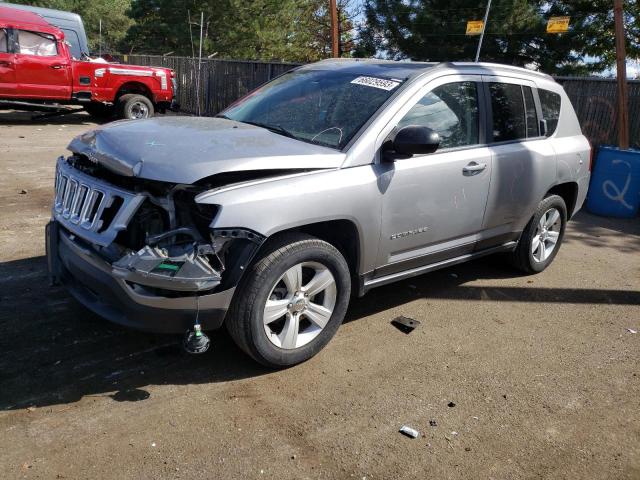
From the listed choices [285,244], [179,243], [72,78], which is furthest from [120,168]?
[72,78]

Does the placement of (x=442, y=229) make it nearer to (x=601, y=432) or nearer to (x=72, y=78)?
(x=601, y=432)

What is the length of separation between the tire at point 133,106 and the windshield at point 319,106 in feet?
34.4

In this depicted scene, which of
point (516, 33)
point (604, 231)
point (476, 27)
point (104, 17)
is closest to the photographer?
point (604, 231)

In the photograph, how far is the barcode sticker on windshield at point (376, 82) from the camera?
3980 mm

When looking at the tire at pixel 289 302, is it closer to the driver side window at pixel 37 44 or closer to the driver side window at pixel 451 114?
the driver side window at pixel 451 114

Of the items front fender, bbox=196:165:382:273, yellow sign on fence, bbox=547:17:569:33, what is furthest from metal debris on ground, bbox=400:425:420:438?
yellow sign on fence, bbox=547:17:569:33

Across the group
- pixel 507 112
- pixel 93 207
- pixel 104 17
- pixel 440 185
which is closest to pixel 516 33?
pixel 507 112

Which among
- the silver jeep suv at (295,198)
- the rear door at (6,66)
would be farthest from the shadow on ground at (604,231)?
the rear door at (6,66)

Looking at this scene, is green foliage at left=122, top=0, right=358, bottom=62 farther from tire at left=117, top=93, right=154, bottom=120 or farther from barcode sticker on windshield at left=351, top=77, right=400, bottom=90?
barcode sticker on windshield at left=351, top=77, right=400, bottom=90

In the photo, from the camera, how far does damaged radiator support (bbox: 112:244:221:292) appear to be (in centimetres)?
293

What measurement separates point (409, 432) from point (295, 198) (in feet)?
4.58

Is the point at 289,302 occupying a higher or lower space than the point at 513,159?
lower

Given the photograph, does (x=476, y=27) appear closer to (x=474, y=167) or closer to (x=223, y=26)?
(x=474, y=167)

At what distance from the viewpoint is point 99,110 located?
595 inches
